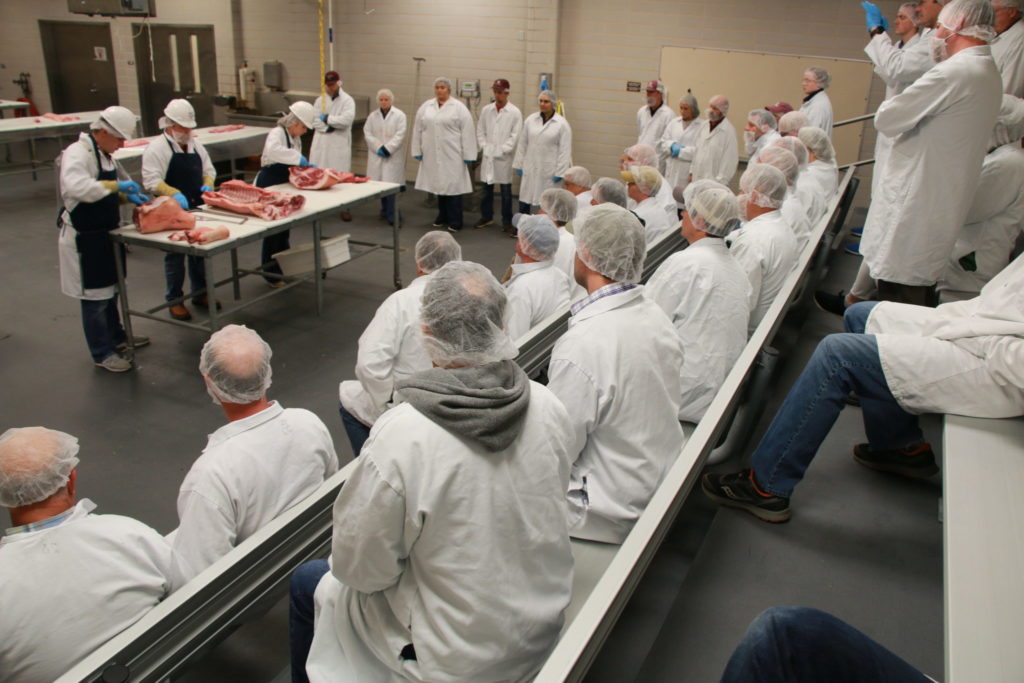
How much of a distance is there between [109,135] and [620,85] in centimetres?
660

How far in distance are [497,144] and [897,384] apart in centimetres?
694

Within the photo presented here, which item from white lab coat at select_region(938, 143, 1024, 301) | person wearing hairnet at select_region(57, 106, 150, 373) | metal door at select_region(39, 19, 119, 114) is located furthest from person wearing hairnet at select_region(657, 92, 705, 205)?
metal door at select_region(39, 19, 119, 114)

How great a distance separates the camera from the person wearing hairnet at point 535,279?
3.56 meters

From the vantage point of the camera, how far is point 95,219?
4.41 m

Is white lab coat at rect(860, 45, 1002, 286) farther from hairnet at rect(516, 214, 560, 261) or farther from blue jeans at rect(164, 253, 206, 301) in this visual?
blue jeans at rect(164, 253, 206, 301)

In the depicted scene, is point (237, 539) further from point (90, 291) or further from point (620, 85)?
point (620, 85)

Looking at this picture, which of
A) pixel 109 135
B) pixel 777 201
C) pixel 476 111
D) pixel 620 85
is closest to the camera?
pixel 777 201

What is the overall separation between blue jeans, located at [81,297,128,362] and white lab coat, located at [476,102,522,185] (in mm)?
4905

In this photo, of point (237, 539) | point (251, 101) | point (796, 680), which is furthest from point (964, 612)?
point (251, 101)

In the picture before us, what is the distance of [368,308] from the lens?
6.00 meters

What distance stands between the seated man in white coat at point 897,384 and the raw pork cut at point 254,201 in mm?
3702

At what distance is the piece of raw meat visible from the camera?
A: 4.53 m

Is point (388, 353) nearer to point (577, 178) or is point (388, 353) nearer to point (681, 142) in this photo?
point (577, 178)

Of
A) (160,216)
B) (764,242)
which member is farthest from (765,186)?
(160,216)
